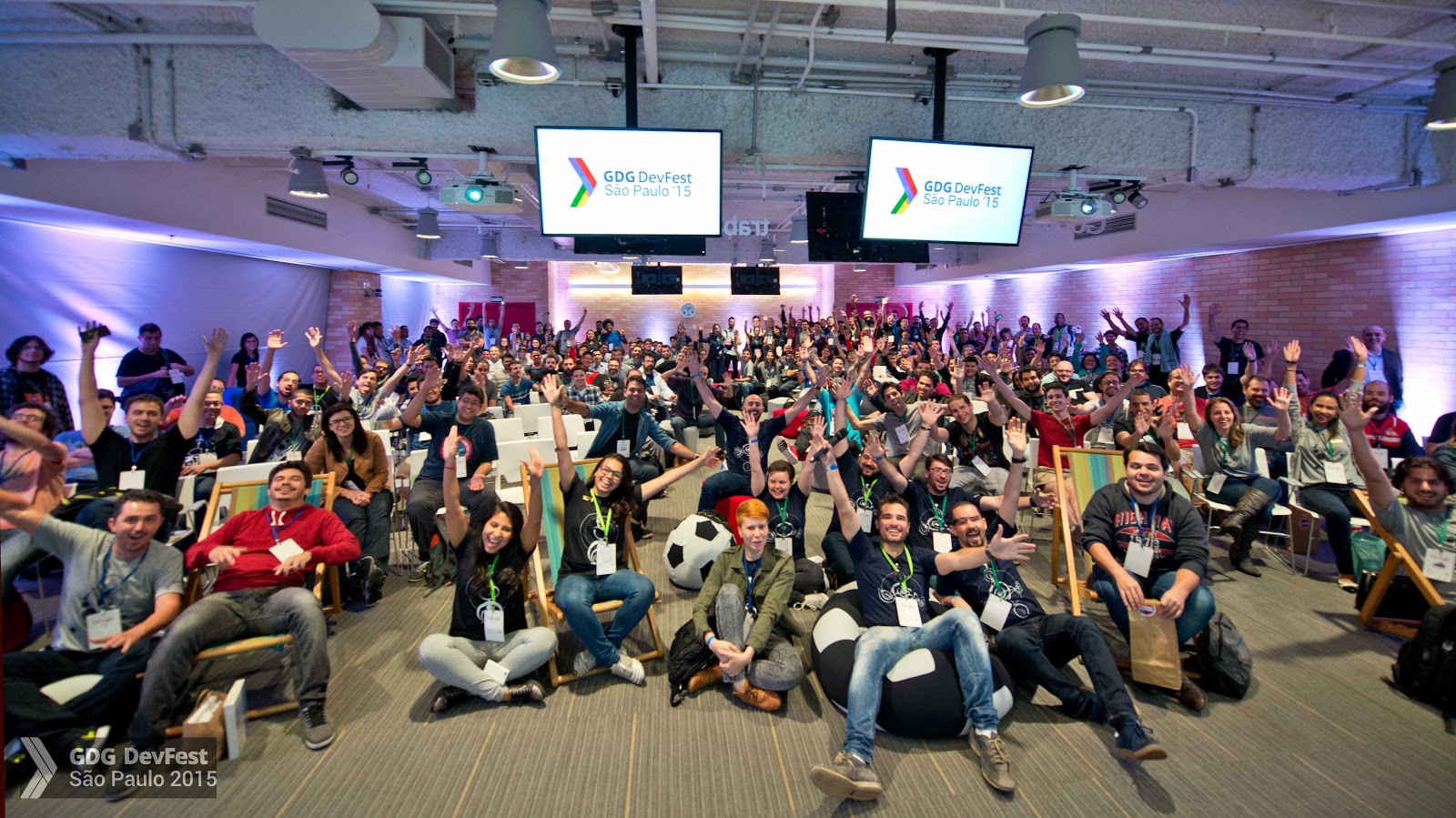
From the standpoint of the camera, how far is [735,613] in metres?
3.63

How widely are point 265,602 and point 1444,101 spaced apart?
27.7ft

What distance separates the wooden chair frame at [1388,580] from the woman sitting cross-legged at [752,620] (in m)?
3.59

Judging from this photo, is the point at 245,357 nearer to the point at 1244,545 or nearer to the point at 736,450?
the point at 736,450

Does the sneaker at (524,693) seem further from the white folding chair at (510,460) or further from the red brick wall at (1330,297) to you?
the red brick wall at (1330,297)

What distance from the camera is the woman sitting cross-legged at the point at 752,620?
3.55 m

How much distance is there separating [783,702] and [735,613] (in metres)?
0.54

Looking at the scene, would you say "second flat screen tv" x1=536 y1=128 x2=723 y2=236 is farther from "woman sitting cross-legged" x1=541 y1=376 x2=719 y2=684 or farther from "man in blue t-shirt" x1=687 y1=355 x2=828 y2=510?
"woman sitting cross-legged" x1=541 y1=376 x2=719 y2=684

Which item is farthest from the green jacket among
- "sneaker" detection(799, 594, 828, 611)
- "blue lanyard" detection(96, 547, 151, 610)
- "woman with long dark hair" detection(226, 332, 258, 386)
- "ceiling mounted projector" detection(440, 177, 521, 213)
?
"woman with long dark hair" detection(226, 332, 258, 386)

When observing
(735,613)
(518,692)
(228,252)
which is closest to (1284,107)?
(735,613)

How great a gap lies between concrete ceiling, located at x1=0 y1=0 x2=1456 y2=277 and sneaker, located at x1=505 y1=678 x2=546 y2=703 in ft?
14.2

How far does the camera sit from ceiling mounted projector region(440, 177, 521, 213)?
621 cm

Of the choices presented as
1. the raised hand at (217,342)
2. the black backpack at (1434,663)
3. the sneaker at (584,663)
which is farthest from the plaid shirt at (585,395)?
the black backpack at (1434,663)

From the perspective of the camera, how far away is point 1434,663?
138 inches

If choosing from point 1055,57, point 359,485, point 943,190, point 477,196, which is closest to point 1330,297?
point 943,190
